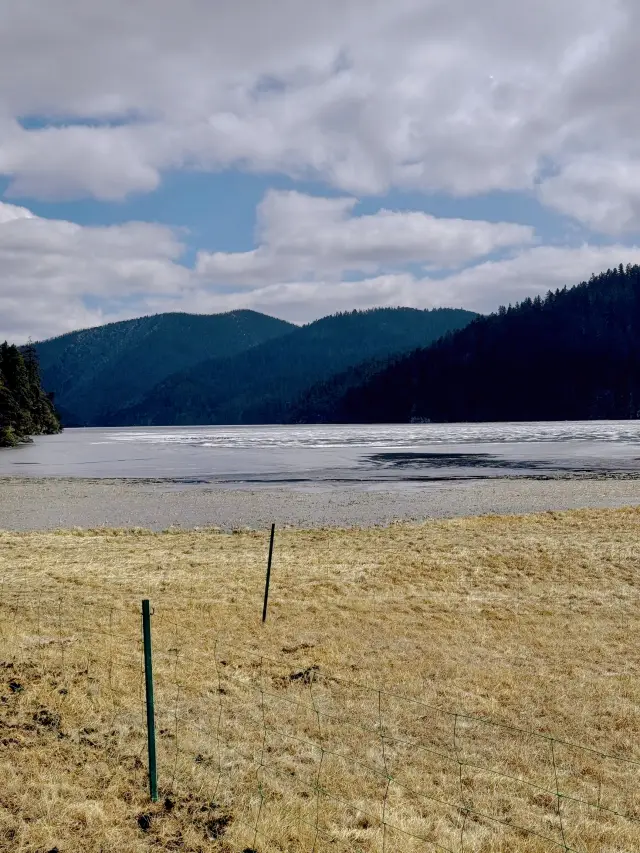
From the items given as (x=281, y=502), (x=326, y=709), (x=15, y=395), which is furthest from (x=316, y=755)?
(x=15, y=395)

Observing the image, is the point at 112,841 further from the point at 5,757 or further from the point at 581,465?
the point at 581,465

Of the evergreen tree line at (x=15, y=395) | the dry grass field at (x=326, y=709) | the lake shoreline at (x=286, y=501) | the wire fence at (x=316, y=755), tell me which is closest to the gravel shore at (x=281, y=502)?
the lake shoreline at (x=286, y=501)

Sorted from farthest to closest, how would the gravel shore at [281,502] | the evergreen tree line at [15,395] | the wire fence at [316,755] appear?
the evergreen tree line at [15,395] < the gravel shore at [281,502] < the wire fence at [316,755]

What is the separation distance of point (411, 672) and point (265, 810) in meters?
5.33

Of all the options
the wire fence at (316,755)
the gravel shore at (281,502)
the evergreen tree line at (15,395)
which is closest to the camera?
the wire fence at (316,755)

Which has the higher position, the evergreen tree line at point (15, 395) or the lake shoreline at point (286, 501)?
the evergreen tree line at point (15, 395)

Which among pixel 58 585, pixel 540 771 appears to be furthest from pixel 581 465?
pixel 540 771

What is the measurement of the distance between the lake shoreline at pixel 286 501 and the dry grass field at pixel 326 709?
12.3 meters

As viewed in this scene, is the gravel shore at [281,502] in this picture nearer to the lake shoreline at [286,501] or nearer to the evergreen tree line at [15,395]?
the lake shoreline at [286,501]

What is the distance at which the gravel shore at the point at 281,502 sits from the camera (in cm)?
3328

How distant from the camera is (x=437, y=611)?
16562 mm

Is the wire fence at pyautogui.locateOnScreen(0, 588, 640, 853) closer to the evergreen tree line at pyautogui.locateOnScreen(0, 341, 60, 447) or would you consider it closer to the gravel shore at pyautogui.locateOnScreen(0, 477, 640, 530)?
the gravel shore at pyautogui.locateOnScreen(0, 477, 640, 530)

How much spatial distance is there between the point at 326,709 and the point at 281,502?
95.3 ft

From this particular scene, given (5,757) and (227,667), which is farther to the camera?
(227,667)
